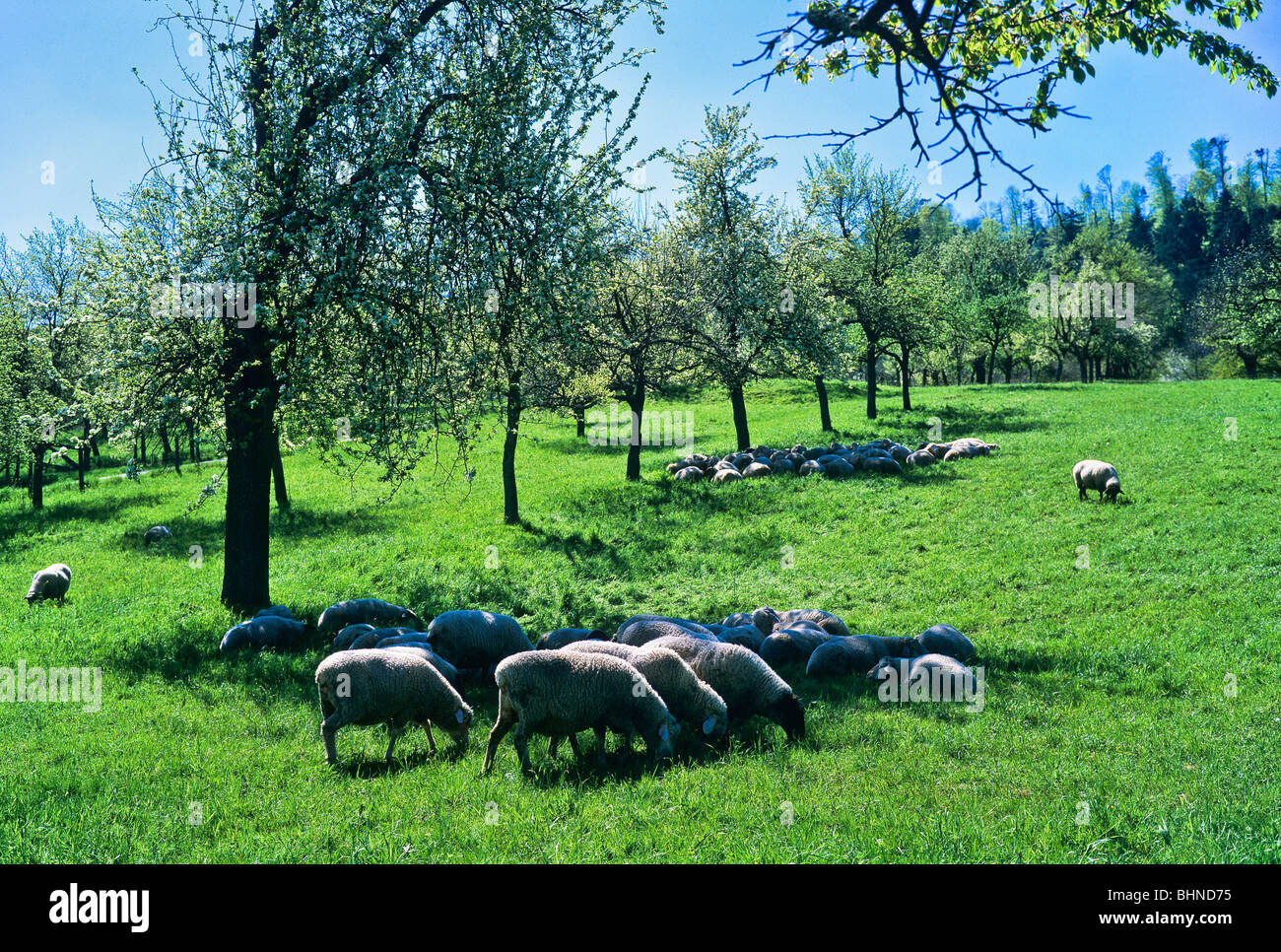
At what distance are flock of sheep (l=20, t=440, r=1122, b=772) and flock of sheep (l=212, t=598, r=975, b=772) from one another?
2cm

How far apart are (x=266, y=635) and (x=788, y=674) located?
29.4 feet

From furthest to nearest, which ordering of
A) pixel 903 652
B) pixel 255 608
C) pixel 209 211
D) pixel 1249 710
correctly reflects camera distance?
pixel 255 608 < pixel 209 211 < pixel 903 652 < pixel 1249 710

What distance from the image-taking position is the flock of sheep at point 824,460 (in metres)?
27.1

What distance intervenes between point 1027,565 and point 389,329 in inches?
552

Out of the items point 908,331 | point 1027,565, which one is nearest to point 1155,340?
point 908,331

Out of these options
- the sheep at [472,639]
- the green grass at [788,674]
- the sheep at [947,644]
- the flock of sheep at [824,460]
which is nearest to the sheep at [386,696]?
the green grass at [788,674]

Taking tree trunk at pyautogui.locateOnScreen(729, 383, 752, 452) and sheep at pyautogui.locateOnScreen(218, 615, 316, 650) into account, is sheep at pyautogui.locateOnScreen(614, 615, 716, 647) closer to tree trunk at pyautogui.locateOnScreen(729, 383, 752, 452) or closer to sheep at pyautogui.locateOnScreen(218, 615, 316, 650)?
sheep at pyautogui.locateOnScreen(218, 615, 316, 650)

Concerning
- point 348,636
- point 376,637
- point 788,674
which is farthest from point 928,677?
point 348,636

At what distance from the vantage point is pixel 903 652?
464 inches

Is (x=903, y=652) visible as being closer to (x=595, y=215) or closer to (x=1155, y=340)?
(x=595, y=215)

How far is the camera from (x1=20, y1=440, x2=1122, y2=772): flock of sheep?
793 centimetres

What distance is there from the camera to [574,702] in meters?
7.84

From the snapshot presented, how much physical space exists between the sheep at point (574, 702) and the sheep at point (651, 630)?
284cm
